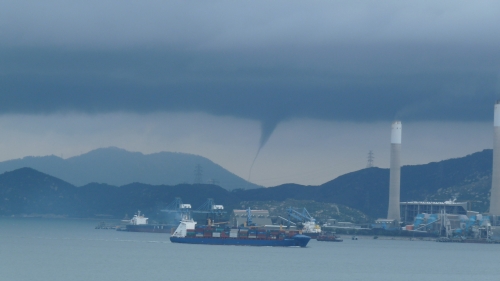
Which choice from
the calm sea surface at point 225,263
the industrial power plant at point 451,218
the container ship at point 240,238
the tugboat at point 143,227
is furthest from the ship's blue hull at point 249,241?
the tugboat at point 143,227

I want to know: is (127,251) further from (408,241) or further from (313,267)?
(408,241)

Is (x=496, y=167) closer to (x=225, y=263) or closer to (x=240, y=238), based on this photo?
(x=240, y=238)

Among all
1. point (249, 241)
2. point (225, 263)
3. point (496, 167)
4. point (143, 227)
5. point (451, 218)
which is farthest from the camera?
point (143, 227)

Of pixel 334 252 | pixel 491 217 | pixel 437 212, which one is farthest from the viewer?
pixel 437 212

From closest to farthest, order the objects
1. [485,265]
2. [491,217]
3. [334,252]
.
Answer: [485,265] → [334,252] → [491,217]

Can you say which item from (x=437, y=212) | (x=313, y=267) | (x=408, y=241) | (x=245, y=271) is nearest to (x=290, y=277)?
(x=245, y=271)

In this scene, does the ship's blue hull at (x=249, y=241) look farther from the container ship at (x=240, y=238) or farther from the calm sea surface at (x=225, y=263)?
the calm sea surface at (x=225, y=263)

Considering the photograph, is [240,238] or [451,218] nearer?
[240,238]

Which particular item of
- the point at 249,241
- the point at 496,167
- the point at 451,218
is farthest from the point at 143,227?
the point at 496,167
